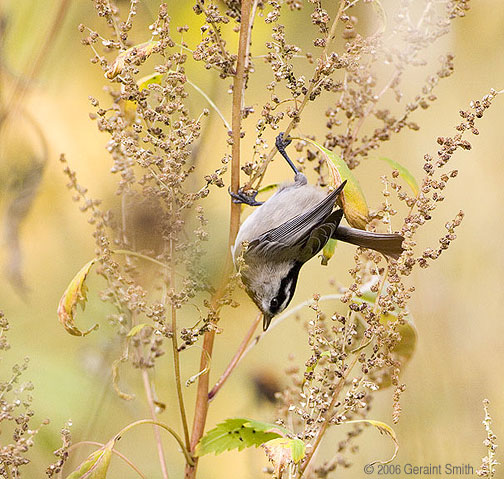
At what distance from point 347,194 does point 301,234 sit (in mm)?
217

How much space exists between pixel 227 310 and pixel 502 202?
0.80 meters

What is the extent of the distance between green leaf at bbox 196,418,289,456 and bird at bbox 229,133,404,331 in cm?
22

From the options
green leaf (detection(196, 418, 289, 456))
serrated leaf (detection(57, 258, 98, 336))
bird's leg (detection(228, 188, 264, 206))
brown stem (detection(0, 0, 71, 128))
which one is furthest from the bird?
brown stem (detection(0, 0, 71, 128))

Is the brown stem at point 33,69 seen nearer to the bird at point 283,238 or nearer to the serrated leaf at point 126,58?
the bird at point 283,238

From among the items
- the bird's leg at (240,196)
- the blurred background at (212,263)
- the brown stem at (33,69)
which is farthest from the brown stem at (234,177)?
the brown stem at (33,69)

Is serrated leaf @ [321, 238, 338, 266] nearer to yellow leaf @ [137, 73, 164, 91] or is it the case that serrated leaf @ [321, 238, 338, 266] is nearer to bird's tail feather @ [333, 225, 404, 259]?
bird's tail feather @ [333, 225, 404, 259]

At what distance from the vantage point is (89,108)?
1.72m

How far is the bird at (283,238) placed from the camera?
1242 mm

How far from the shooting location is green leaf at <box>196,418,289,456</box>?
1082mm

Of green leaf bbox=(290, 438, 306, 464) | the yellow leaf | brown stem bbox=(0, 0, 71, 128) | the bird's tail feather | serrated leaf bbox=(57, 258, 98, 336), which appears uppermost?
brown stem bbox=(0, 0, 71, 128)

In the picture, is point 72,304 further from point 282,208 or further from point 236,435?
point 282,208

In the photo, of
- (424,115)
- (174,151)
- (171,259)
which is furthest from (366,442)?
(174,151)

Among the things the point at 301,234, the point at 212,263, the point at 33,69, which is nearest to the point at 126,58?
the point at 301,234

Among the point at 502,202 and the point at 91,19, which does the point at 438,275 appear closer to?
the point at 502,202
